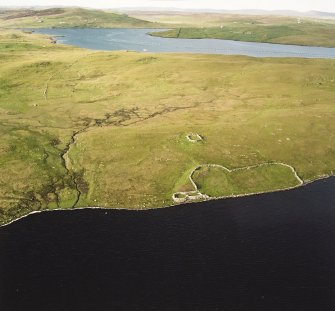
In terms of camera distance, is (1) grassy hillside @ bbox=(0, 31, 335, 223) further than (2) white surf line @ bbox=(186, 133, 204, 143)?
No

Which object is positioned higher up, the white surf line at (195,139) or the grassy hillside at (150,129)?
the white surf line at (195,139)

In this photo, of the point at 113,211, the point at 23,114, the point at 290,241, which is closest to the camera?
the point at 290,241

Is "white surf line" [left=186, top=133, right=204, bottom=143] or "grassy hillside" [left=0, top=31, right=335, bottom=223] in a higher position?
"white surf line" [left=186, top=133, right=204, bottom=143]

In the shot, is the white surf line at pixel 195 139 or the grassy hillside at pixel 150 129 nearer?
the grassy hillside at pixel 150 129

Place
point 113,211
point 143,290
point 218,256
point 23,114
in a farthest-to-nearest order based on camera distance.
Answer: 1. point 23,114
2. point 113,211
3. point 218,256
4. point 143,290

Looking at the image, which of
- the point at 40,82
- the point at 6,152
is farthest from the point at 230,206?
the point at 40,82

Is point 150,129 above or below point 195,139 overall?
below

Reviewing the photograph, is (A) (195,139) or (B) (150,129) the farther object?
(B) (150,129)

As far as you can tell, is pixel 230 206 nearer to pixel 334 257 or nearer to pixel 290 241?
pixel 290 241
